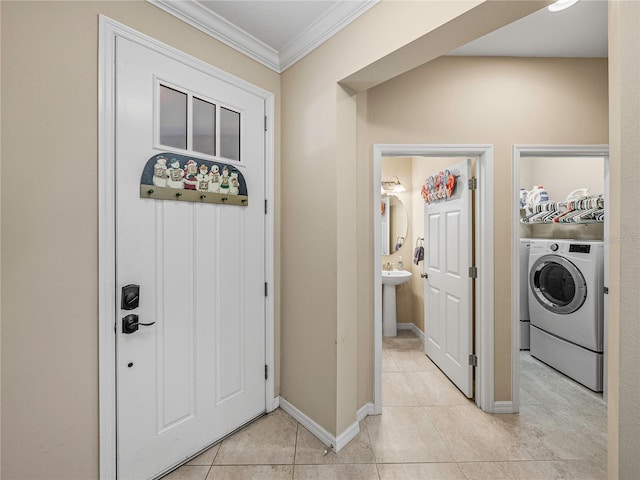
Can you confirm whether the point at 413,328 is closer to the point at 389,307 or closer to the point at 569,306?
the point at 389,307

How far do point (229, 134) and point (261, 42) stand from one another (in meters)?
0.68

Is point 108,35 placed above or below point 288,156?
above

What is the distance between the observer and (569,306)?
2576 mm

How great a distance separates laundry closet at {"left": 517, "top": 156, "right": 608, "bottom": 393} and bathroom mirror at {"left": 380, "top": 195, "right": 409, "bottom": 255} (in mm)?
1383

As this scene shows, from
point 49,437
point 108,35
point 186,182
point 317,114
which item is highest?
point 108,35

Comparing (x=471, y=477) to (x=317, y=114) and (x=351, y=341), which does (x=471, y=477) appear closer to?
(x=351, y=341)

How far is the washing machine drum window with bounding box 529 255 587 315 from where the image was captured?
2518 millimetres

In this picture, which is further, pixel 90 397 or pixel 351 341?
pixel 351 341

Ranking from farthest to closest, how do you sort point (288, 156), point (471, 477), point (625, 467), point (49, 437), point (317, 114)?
point (288, 156) → point (317, 114) → point (471, 477) → point (49, 437) → point (625, 467)

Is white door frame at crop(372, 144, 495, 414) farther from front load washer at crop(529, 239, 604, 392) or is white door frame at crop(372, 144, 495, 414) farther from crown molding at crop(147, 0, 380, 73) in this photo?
front load washer at crop(529, 239, 604, 392)

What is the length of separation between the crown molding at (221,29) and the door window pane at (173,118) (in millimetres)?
429

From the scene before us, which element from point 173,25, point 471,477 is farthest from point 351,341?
point 173,25

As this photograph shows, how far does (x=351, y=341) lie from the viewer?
6.17 ft

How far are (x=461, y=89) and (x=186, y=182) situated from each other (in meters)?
2.03
